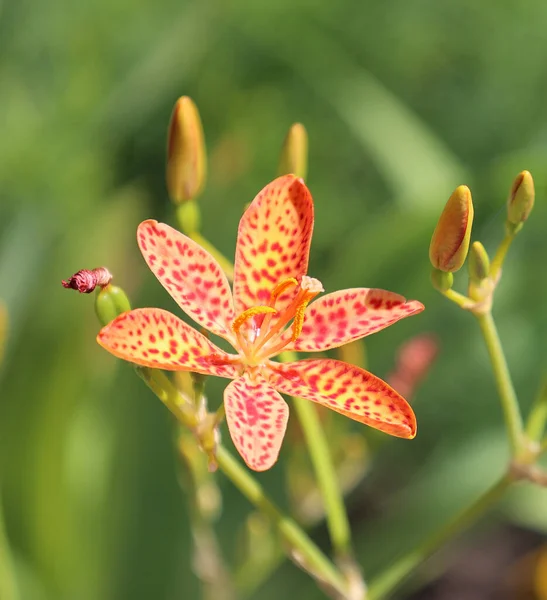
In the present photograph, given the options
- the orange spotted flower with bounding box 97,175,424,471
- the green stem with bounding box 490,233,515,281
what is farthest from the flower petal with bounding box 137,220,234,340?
the green stem with bounding box 490,233,515,281

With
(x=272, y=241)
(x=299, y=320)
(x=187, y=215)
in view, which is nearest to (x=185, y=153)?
(x=187, y=215)

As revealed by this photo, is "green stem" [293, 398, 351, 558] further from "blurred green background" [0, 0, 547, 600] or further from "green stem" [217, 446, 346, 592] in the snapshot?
"blurred green background" [0, 0, 547, 600]

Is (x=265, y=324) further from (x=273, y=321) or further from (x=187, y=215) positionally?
(x=187, y=215)

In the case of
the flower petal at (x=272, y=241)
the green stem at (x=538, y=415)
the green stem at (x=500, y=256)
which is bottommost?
the green stem at (x=538, y=415)

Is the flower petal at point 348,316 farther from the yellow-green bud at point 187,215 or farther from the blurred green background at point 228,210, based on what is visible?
the blurred green background at point 228,210

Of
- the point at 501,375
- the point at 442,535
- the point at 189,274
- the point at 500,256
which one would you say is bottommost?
the point at 442,535

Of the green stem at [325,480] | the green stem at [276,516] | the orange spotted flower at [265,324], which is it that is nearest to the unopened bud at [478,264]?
the orange spotted flower at [265,324]
